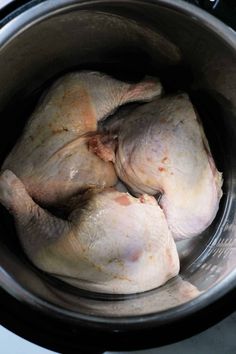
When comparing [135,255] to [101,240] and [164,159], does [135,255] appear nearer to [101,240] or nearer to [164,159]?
[101,240]

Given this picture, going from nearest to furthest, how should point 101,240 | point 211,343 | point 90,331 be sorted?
point 90,331 < point 101,240 < point 211,343

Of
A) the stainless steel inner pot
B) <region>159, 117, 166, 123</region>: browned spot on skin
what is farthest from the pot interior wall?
<region>159, 117, 166, 123</region>: browned spot on skin

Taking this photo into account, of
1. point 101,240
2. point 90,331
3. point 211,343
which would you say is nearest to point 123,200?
point 101,240

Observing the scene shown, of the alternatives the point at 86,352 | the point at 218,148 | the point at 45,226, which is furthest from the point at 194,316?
the point at 218,148

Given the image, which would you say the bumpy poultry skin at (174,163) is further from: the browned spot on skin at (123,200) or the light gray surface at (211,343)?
the light gray surface at (211,343)

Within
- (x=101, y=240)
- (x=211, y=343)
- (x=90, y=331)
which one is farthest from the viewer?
(x=211, y=343)

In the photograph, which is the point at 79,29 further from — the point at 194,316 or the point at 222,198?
the point at 194,316
